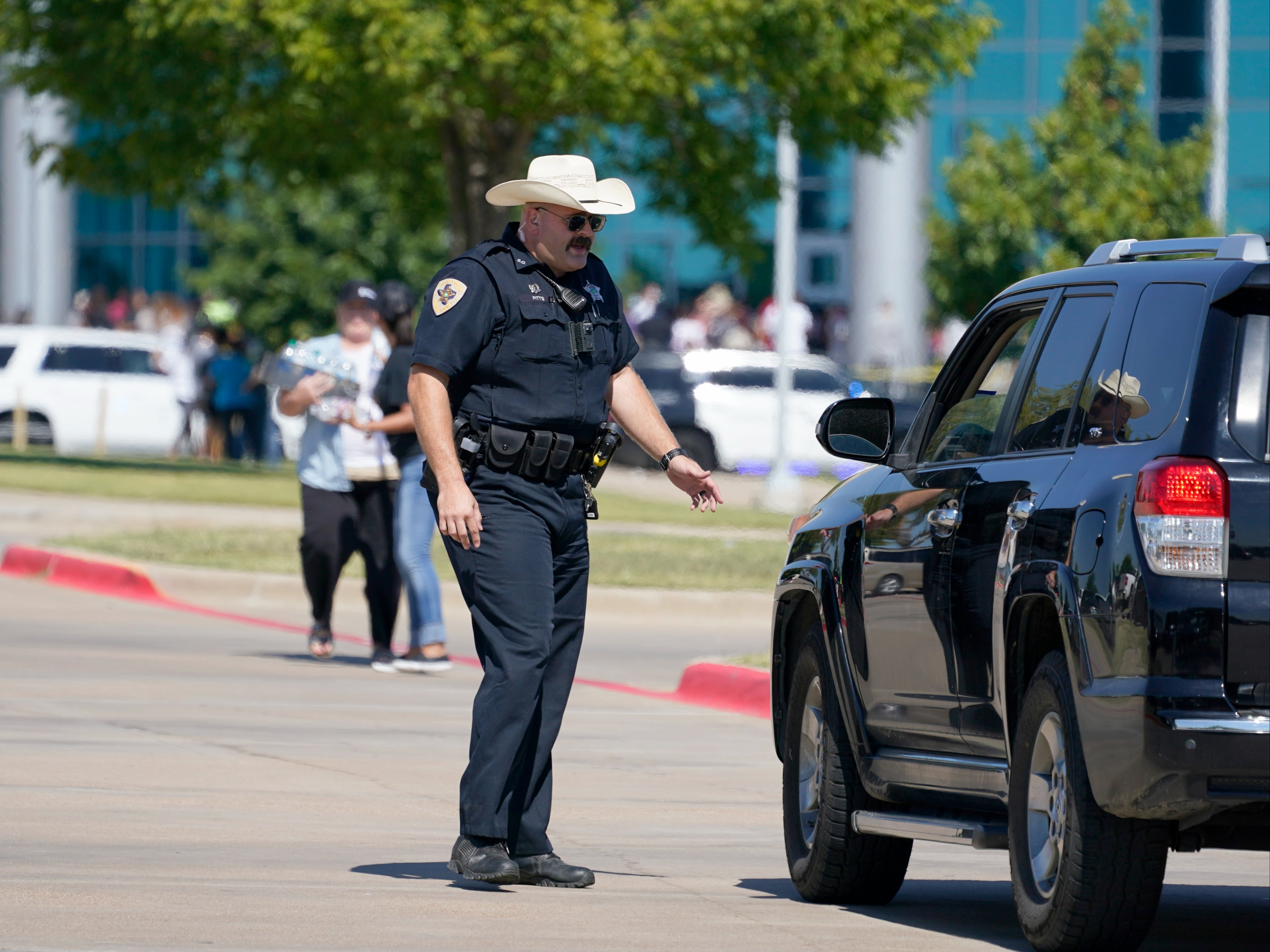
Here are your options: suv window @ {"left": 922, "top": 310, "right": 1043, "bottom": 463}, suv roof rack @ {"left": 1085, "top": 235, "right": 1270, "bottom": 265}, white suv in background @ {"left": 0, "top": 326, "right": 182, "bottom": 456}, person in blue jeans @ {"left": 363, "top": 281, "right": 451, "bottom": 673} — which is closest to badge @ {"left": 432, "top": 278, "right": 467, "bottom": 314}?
suv window @ {"left": 922, "top": 310, "right": 1043, "bottom": 463}

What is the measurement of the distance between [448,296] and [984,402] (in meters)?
1.47

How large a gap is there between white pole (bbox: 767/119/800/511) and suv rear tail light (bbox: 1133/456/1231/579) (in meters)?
20.4

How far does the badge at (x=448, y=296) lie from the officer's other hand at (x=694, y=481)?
0.81 meters

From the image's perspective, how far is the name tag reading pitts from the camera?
675cm

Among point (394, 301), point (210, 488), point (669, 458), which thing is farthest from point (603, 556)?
point (669, 458)

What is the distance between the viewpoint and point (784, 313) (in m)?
25.7

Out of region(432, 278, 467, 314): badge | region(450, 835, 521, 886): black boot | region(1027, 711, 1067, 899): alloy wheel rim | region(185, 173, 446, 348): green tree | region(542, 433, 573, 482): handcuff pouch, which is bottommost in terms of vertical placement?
region(450, 835, 521, 886): black boot

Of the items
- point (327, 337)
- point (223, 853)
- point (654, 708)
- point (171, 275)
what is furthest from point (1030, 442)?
point (171, 275)

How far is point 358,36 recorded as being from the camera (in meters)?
22.8

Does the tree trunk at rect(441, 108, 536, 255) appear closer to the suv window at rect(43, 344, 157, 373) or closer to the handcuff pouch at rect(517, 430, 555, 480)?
the suv window at rect(43, 344, 157, 373)

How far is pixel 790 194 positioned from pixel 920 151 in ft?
46.7

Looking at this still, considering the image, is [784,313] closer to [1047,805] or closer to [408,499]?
[408,499]

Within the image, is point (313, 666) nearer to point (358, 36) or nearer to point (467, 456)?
point (467, 456)

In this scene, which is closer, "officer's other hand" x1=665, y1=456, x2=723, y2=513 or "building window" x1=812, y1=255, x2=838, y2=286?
"officer's other hand" x1=665, y1=456, x2=723, y2=513
